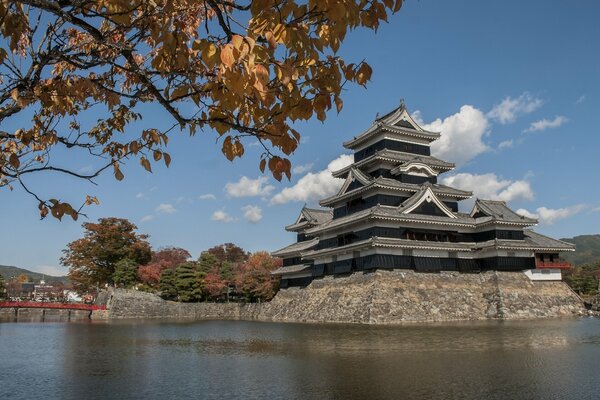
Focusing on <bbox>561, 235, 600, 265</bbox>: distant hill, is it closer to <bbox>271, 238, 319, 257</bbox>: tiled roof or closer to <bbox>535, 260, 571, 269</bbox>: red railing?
<bbox>535, 260, 571, 269</bbox>: red railing

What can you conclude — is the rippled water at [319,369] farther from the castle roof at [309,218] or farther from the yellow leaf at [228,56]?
the castle roof at [309,218]

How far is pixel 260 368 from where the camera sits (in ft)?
37.8

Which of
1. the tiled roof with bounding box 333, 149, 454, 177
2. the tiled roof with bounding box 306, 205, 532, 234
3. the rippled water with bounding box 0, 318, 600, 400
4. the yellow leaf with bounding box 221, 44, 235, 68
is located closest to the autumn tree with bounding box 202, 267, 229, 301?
the tiled roof with bounding box 306, 205, 532, 234

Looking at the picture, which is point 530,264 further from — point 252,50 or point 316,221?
point 252,50

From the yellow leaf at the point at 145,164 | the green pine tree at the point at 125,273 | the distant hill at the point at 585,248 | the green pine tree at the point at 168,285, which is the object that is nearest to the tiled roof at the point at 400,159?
the green pine tree at the point at 168,285

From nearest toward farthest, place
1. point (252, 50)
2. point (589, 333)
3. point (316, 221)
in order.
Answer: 1. point (252, 50)
2. point (589, 333)
3. point (316, 221)

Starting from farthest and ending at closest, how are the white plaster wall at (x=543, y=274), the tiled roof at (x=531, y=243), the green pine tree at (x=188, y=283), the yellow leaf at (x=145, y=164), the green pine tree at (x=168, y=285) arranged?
1. the green pine tree at (x=168, y=285)
2. the green pine tree at (x=188, y=283)
3. the white plaster wall at (x=543, y=274)
4. the tiled roof at (x=531, y=243)
5. the yellow leaf at (x=145, y=164)

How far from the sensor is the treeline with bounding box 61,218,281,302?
4813 cm

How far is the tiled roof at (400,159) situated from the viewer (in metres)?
34.5

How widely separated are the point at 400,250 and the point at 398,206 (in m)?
3.70

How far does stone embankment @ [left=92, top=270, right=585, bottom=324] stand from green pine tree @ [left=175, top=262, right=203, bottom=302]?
13825mm

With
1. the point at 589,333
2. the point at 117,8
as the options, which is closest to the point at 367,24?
the point at 117,8

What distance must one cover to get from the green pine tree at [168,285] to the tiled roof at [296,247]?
1192 cm

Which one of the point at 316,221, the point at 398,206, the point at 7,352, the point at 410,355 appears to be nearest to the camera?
the point at 410,355
